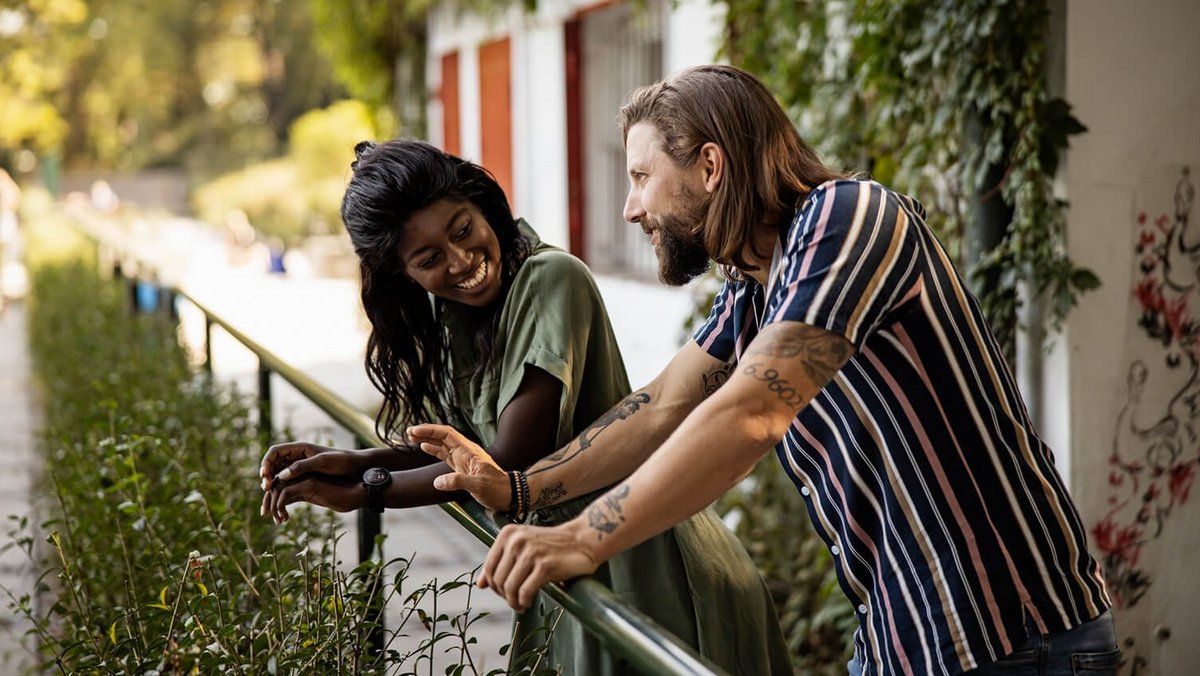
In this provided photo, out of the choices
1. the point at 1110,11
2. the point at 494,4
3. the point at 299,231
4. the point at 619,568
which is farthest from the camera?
the point at 299,231

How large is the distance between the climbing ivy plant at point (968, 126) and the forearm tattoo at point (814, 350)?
2168 mm

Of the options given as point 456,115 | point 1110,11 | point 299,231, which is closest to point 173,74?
point 299,231

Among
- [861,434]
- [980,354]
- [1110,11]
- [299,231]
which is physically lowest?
[299,231]

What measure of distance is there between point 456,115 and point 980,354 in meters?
9.28

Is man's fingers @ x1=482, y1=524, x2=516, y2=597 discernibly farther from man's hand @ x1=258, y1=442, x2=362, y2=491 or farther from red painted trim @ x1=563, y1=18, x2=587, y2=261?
red painted trim @ x1=563, y1=18, x2=587, y2=261

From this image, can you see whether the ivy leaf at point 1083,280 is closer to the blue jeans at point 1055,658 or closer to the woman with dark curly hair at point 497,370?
the woman with dark curly hair at point 497,370

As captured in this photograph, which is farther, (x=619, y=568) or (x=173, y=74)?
(x=173, y=74)

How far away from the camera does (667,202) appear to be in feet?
6.60

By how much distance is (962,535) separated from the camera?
1.87 metres

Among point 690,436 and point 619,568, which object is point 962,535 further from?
point 619,568

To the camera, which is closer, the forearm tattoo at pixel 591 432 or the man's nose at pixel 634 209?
the man's nose at pixel 634 209

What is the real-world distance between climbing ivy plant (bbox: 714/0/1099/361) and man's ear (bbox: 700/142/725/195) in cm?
196

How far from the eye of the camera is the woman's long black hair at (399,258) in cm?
241

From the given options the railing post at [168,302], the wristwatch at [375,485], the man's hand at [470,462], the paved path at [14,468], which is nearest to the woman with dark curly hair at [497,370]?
the wristwatch at [375,485]
